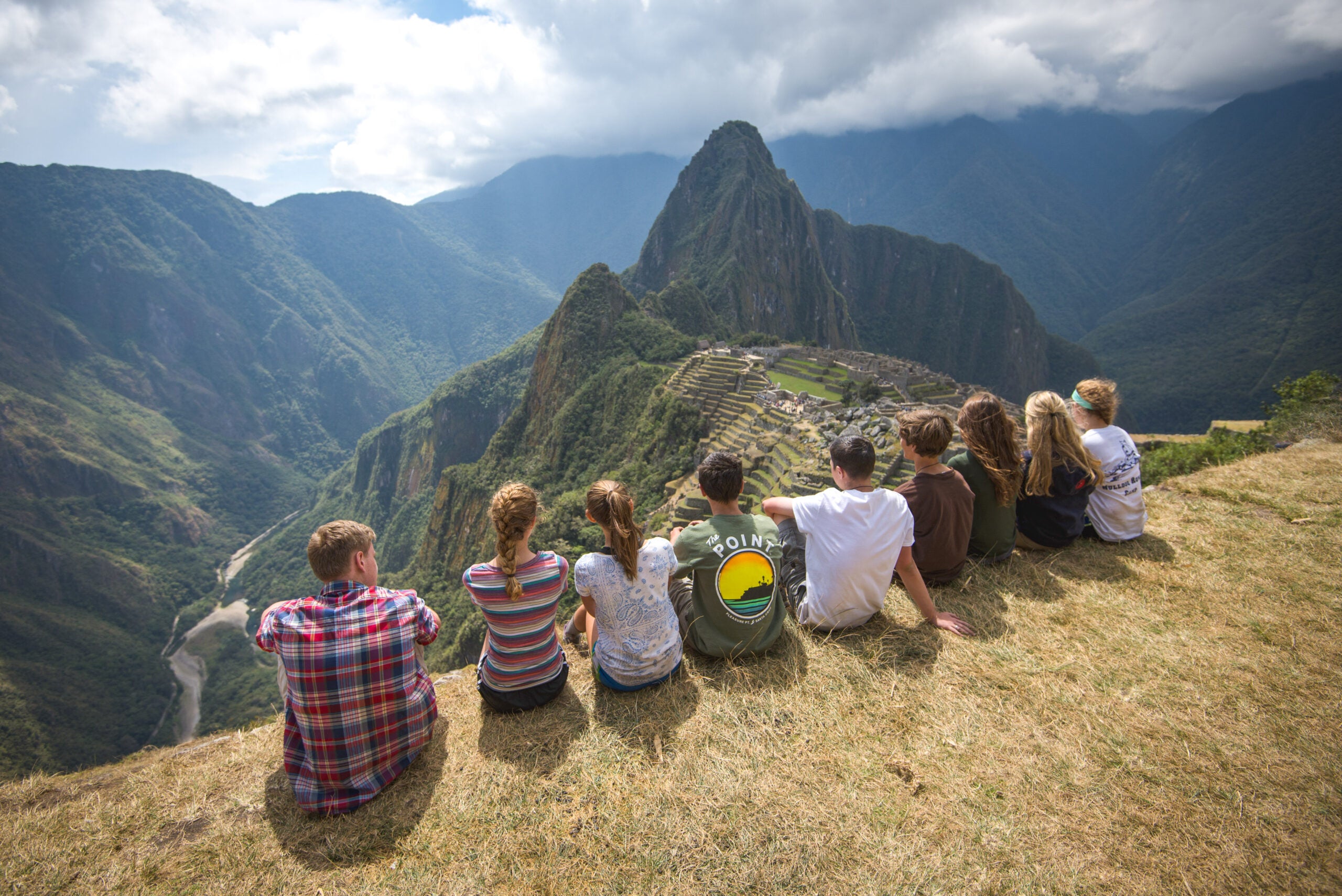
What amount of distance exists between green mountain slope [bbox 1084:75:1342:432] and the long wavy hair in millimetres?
110266

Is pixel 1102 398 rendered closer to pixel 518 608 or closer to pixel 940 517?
pixel 940 517

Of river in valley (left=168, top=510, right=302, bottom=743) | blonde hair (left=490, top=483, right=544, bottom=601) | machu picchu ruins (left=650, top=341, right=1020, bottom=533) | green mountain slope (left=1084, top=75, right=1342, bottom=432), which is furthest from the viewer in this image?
green mountain slope (left=1084, top=75, right=1342, bottom=432)

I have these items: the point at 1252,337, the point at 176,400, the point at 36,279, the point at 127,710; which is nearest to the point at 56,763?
the point at 127,710

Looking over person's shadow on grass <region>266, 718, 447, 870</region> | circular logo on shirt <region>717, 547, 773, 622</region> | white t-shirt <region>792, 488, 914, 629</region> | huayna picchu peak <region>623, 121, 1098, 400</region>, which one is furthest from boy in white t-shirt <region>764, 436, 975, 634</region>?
huayna picchu peak <region>623, 121, 1098, 400</region>

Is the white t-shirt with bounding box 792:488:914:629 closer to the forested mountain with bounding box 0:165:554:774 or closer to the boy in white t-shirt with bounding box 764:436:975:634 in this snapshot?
the boy in white t-shirt with bounding box 764:436:975:634

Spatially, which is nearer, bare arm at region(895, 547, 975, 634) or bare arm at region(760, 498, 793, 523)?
bare arm at region(895, 547, 975, 634)

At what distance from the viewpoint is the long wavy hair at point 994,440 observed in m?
5.09

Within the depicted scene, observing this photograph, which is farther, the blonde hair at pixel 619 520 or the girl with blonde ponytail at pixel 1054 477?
the girl with blonde ponytail at pixel 1054 477

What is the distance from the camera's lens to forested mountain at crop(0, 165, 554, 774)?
2295 inches

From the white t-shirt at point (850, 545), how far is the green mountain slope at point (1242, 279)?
111889 millimetres

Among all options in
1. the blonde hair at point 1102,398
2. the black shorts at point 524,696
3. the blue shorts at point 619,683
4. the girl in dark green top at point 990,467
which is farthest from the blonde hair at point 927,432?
the black shorts at point 524,696

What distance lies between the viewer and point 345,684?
133 inches

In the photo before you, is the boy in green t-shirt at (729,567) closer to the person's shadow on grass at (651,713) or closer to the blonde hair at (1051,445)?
the person's shadow on grass at (651,713)

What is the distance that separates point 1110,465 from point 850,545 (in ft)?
11.4
